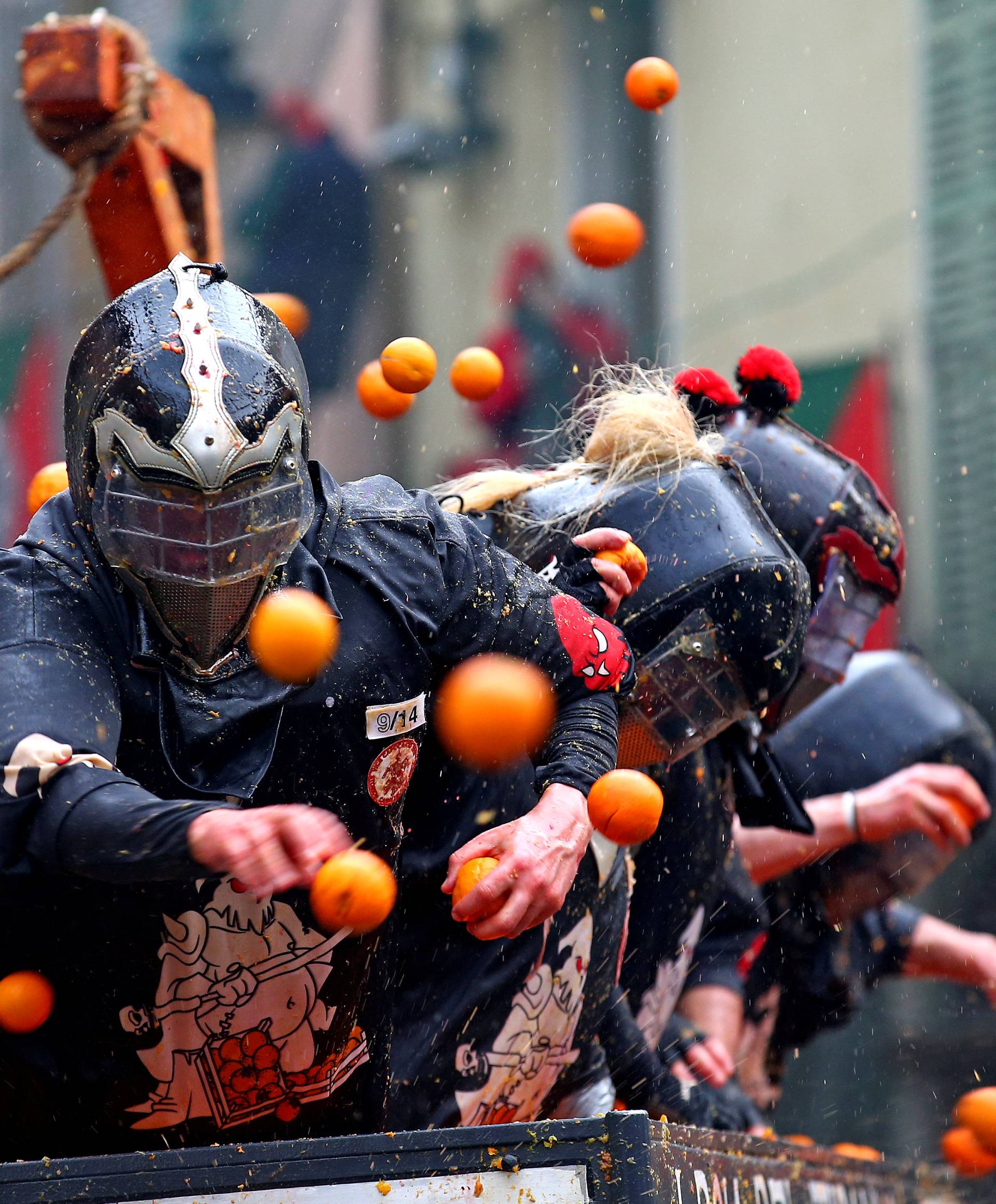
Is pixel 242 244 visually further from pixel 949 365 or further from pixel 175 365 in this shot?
pixel 175 365

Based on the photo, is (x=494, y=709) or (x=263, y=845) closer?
(x=263, y=845)

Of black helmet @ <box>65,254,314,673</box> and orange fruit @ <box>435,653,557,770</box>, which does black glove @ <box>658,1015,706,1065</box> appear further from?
black helmet @ <box>65,254,314,673</box>

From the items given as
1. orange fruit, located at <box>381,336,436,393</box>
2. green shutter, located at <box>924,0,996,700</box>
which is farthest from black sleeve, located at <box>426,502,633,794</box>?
green shutter, located at <box>924,0,996,700</box>

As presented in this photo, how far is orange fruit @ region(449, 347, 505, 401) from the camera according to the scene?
4207 mm

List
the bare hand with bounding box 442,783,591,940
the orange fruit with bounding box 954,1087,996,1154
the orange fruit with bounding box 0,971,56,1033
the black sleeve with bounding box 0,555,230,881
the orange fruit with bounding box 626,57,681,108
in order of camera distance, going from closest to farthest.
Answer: the black sleeve with bounding box 0,555,230,881, the bare hand with bounding box 442,783,591,940, the orange fruit with bounding box 0,971,56,1033, the orange fruit with bounding box 626,57,681,108, the orange fruit with bounding box 954,1087,996,1154

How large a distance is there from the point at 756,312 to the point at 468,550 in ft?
30.2

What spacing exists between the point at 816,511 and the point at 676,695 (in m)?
→ 0.73

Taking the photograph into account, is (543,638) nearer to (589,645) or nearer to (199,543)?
(589,645)

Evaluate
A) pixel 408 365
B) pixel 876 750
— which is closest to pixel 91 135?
pixel 408 365

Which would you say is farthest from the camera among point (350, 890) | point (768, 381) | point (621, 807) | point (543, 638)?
point (768, 381)

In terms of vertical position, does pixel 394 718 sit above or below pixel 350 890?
below

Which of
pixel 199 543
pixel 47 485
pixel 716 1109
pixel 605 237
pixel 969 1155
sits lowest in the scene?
pixel 969 1155

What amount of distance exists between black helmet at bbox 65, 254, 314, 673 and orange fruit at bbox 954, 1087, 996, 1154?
3.09 m

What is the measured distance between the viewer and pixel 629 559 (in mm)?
3527
